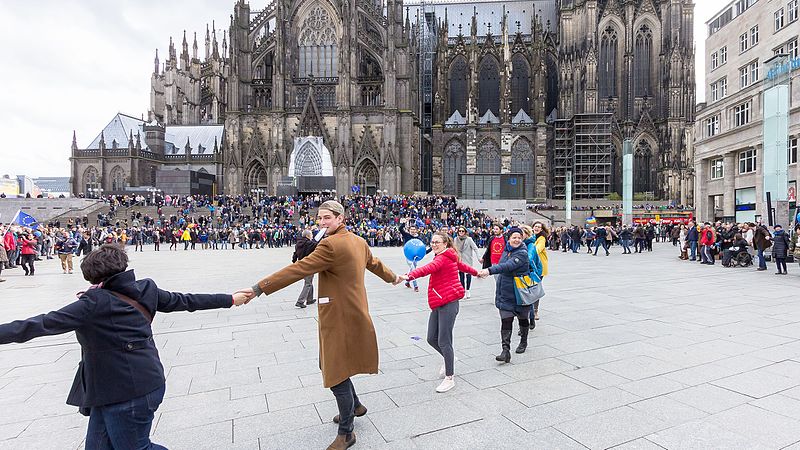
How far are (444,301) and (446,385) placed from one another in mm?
758

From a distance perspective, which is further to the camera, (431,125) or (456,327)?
(431,125)

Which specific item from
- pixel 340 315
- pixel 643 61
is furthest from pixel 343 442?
pixel 643 61

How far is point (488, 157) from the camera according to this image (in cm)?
5062

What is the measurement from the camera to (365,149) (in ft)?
145

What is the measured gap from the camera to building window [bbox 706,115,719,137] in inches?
1200

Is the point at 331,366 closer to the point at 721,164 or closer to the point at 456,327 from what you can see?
the point at 456,327

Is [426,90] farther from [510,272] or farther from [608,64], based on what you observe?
[510,272]

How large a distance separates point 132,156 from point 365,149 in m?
23.8

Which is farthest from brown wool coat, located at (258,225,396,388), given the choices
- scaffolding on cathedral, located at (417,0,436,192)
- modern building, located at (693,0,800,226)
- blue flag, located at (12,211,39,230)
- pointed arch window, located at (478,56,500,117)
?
Answer: pointed arch window, located at (478,56,500,117)

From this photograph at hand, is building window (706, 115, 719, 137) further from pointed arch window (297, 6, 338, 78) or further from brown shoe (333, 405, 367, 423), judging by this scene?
brown shoe (333, 405, 367, 423)

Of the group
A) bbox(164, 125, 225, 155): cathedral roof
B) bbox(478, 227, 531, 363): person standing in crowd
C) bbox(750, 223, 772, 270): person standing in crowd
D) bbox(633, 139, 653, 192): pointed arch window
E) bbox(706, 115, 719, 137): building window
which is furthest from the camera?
bbox(164, 125, 225, 155): cathedral roof

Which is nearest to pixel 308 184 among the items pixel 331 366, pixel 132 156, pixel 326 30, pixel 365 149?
pixel 365 149

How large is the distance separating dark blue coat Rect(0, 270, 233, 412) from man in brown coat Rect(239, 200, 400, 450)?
80 cm

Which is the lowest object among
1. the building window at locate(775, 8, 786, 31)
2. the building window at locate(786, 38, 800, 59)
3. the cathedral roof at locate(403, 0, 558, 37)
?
the building window at locate(786, 38, 800, 59)
